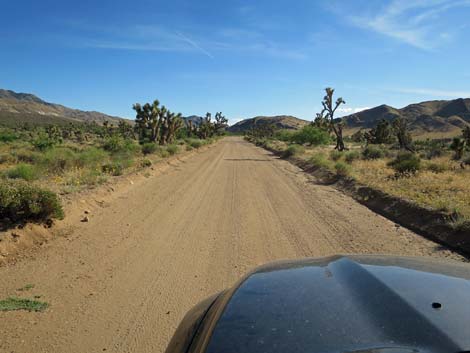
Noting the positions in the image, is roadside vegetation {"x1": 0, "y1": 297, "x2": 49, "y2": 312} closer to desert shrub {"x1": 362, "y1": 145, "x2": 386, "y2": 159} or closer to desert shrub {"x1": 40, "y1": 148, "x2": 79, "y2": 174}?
desert shrub {"x1": 40, "y1": 148, "x2": 79, "y2": 174}

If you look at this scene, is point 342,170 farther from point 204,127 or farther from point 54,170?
point 204,127

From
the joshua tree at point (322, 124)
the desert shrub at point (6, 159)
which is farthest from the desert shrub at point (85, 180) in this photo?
the joshua tree at point (322, 124)

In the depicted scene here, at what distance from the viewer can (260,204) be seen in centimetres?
1189

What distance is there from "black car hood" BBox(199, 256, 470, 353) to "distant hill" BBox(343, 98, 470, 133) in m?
100

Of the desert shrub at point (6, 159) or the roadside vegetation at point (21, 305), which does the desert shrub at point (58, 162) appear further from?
the roadside vegetation at point (21, 305)

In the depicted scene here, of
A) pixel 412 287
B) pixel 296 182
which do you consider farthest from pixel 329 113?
pixel 412 287

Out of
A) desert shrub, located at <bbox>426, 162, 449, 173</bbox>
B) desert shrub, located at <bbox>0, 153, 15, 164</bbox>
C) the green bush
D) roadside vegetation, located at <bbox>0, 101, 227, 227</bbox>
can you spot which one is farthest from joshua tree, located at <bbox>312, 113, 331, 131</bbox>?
desert shrub, located at <bbox>0, 153, 15, 164</bbox>

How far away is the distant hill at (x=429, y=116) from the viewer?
13225 cm

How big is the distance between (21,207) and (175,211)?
13.0ft

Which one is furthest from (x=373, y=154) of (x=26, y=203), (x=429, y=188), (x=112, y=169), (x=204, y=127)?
(x=204, y=127)

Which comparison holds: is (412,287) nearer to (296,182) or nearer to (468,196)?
(468,196)

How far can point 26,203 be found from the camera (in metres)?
8.06

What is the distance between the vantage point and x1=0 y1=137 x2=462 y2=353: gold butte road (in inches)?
170

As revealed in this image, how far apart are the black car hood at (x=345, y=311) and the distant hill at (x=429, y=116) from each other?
10007 cm
